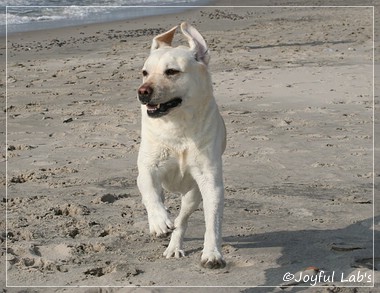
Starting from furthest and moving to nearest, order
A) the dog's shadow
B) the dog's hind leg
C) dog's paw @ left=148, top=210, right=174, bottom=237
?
the dog's hind leg, the dog's shadow, dog's paw @ left=148, top=210, right=174, bottom=237

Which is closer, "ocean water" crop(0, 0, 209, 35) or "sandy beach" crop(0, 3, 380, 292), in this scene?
"sandy beach" crop(0, 3, 380, 292)

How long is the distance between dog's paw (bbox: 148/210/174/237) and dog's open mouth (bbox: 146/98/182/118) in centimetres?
59

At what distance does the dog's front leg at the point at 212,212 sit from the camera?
4.91 meters

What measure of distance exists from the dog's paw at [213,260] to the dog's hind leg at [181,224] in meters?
0.51

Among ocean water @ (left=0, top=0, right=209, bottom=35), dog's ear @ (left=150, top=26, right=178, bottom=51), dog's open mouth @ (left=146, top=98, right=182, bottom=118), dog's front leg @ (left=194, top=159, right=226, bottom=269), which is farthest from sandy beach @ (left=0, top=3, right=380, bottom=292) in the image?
ocean water @ (left=0, top=0, right=209, bottom=35)

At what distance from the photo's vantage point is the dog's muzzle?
4938mm

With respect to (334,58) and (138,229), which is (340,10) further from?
(138,229)

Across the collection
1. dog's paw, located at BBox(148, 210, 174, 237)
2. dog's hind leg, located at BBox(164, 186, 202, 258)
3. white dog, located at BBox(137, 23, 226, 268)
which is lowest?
dog's hind leg, located at BBox(164, 186, 202, 258)

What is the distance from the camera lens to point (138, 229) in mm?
5941

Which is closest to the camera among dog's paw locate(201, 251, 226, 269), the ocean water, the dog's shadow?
dog's paw locate(201, 251, 226, 269)

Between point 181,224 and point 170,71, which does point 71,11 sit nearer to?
point 181,224

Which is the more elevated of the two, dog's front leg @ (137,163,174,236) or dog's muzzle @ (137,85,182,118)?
dog's muzzle @ (137,85,182,118)

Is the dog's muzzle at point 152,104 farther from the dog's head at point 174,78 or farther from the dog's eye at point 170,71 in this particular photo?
the dog's eye at point 170,71

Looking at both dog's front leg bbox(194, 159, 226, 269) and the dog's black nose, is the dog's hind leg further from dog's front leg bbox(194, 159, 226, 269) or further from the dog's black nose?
the dog's black nose
